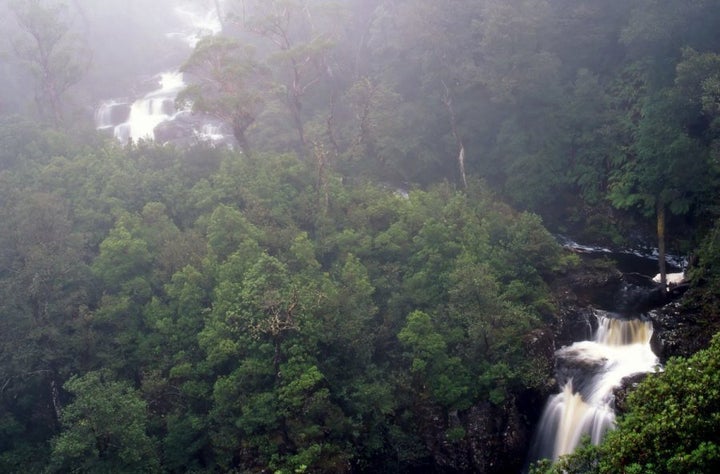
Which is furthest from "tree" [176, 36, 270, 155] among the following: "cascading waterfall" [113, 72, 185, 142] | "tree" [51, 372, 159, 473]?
"tree" [51, 372, 159, 473]

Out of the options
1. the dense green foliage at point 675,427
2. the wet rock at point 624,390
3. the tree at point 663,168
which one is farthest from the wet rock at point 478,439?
the tree at point 663,168

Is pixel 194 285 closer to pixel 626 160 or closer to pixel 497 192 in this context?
pixel 497 192

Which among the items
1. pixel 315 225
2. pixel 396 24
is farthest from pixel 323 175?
pixel 396 24

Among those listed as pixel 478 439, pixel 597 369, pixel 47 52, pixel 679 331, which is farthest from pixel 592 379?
pixel 47 52

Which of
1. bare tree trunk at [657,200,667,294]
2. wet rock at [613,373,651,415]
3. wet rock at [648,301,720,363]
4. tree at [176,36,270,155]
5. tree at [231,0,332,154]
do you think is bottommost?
wet rock at [613,373,651,415]

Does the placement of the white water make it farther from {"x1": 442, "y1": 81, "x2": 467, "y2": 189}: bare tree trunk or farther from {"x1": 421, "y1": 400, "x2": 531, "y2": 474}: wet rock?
{"x1": 421, "y1": 400, "x2": 531, "y2": 474}: wet rock

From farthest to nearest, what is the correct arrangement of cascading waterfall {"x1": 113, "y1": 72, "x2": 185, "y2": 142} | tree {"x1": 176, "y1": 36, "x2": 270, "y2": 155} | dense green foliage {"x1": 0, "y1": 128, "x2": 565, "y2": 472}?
cascading waterfall {"x1": 113, "y1": 72, "x2": 185, "y2": 142} → tree {"x1": 176, "y1": 36, "x2": 270, "y2": 155} → dense green foliage {"x1": 0, "y1": 128, "x2": 565, "y2": 472}

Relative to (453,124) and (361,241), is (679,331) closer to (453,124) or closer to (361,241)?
(361,241)
